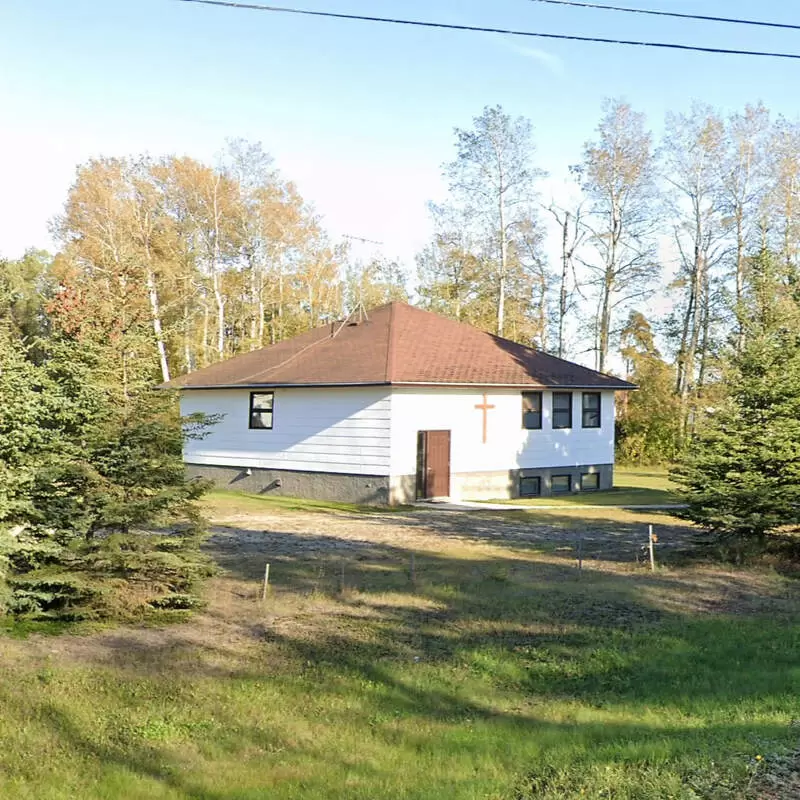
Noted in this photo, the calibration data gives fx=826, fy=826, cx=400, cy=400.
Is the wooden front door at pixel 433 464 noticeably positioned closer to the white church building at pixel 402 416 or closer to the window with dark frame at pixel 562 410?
the white church building at pixel 402 416

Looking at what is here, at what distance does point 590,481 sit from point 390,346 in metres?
8.97

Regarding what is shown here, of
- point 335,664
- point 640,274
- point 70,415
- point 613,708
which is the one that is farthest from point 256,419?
point 640,274

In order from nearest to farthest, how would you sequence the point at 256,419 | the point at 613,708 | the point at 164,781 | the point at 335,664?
1. the point at 164,781
2. the point at 613,708
3. the point at 335,664
4. the point at 256,419

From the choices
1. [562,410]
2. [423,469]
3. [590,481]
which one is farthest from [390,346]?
[590,481]

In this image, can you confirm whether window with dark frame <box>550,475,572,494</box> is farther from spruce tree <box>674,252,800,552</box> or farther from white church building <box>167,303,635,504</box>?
spruce tree <box>674,252,800,552</box>

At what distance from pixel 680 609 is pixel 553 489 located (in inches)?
649

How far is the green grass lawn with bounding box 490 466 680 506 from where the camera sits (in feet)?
79.7

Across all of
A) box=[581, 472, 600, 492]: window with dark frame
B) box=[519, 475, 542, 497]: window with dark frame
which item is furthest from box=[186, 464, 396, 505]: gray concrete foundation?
box=[581, 472, 600, 492]: window with dark frame

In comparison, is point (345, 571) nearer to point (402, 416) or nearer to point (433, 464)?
point (402, 416)

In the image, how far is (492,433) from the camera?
24938 millimetres

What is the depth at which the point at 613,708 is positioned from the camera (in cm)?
695

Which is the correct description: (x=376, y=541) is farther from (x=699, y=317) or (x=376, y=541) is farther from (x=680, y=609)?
(x=699, y=317)

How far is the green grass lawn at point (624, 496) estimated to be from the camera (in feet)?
79.7

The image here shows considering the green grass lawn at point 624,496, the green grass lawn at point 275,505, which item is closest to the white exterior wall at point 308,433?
the green grass lawn at point 275,505
